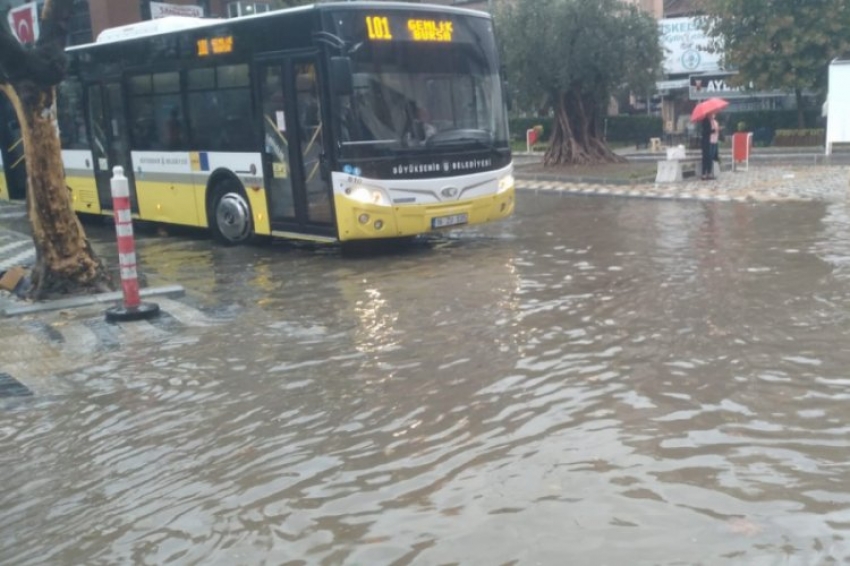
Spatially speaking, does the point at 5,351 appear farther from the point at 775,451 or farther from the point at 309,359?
the point at 775,451

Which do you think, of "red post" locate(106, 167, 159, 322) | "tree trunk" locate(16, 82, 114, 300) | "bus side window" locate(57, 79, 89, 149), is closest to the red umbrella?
"bus side window" locate(57, 79, 89, 149)

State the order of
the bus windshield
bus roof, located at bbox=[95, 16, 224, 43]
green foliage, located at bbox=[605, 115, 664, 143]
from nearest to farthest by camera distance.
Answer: the bus windshield, bus roof, located at bbox=[95, 16, 224, 43], green foliage, located at bbox=[605, 115, 664, 143]

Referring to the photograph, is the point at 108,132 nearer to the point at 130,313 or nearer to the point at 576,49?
the point at 130,313

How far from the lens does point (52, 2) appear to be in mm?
10062

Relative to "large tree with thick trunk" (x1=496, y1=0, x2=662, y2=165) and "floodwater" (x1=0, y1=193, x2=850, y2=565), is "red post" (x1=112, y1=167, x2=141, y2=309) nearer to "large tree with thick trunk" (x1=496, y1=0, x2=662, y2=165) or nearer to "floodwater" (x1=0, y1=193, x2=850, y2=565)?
"floodwater" (x1=0, y1=193, x2=850, y2=565)

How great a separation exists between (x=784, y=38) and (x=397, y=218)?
24.4m

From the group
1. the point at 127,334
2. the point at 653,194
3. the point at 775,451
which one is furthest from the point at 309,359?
the point at 653,194

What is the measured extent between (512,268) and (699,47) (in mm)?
33192

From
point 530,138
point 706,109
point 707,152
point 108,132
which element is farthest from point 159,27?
point 530,138

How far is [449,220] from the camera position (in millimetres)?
12312

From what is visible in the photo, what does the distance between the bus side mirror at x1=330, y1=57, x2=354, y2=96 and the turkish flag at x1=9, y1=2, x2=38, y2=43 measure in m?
11.0

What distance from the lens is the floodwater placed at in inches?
173

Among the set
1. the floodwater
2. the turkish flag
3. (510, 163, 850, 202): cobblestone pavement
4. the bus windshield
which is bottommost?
(510, 163, 850, 202): cobblestone pavement

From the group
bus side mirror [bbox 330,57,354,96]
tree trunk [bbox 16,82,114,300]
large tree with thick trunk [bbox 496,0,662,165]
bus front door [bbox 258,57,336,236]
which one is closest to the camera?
tree trunk [bbox 16,82,114,300]
